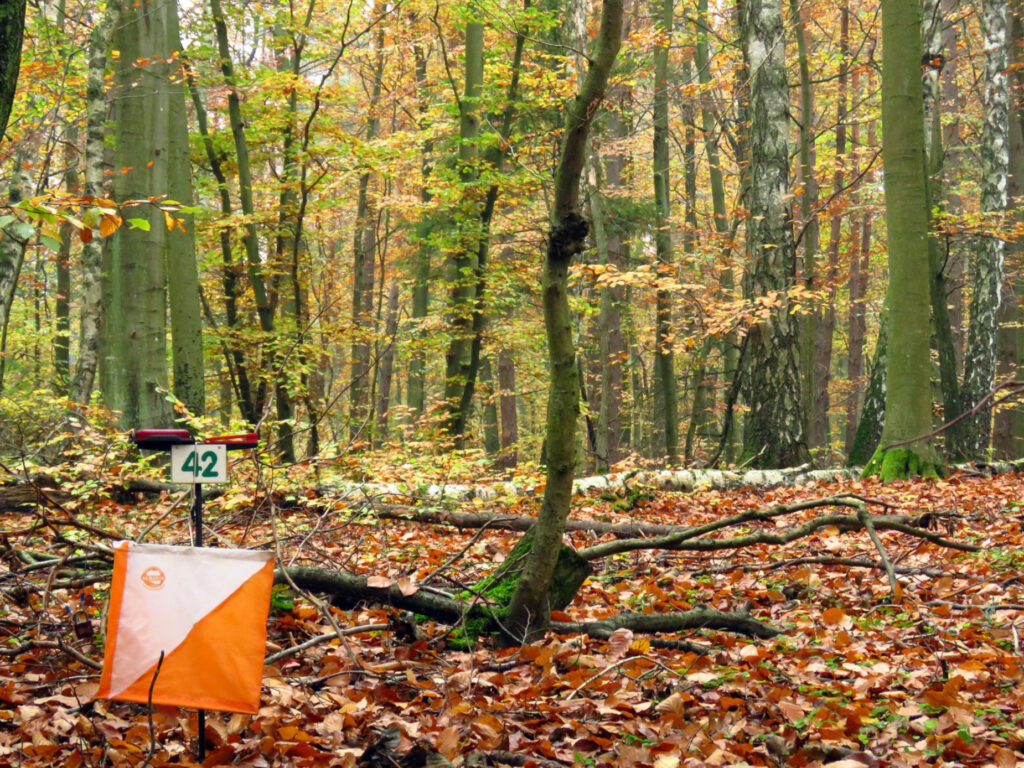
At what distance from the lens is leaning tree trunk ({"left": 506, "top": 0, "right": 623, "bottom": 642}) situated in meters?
3.96

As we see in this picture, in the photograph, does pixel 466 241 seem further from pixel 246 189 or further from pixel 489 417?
pixel 489 417

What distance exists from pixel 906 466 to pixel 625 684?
7940 mm

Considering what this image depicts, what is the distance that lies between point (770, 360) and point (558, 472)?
8.31 metres

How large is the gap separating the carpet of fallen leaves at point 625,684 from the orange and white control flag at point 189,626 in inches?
11.7

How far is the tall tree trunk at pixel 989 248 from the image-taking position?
49.2 feet

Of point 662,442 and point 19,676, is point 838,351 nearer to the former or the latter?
point 662,442

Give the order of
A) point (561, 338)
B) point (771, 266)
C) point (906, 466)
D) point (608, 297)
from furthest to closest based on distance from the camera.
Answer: point (608, 297) → point (771, 266) → point (906, 466) → point (561, 338)

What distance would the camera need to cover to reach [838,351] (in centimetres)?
3512

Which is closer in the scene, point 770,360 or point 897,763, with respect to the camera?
point 897,763

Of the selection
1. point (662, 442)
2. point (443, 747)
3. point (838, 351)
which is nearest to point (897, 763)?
point (443, 747)

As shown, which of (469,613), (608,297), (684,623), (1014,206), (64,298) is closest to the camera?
(469,613)

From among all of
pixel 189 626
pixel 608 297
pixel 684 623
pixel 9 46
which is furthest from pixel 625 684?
pixel 608 297

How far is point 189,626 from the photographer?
2.91 meters

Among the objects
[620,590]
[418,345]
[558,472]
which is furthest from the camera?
[418,345]
